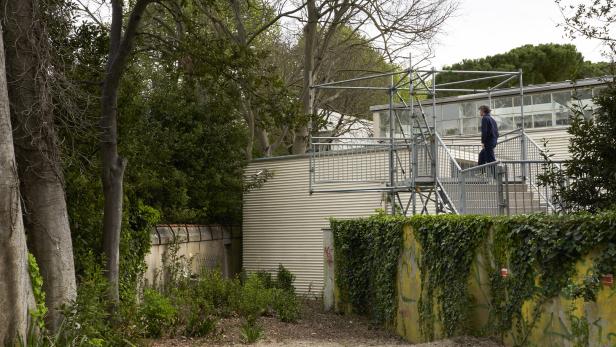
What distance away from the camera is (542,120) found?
87.0ft

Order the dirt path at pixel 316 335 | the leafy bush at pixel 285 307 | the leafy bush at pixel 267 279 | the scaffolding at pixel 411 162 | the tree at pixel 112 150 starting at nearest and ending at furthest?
the tree at pixel 112 150, the dirt path at pixel 316 335, the scaffolding at pixel 411 162, the leafy bush at pixel 285 307, the leafy bush at pixel 267 279

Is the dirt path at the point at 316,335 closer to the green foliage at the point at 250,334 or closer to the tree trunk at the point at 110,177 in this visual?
the green foliage at the point at 250,334

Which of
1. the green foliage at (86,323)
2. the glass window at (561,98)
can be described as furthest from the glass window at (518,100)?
the green foliage at (86,323)

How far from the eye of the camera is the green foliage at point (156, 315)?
48.0 feet

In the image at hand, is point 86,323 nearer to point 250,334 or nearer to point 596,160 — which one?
point 250,334

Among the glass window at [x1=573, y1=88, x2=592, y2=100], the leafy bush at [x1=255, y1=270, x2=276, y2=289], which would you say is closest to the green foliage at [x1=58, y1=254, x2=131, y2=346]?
the glass window at [x1=573, y1=88, x2=592, y2=100]

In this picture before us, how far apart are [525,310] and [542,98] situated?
1619 cm

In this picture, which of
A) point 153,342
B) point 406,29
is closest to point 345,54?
point 406,29

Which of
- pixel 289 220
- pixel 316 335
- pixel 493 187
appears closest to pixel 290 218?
pixel 289 220

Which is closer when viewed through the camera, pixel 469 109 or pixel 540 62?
pixel 469 109

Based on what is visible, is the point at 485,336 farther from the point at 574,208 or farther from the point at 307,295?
the point at 307,295

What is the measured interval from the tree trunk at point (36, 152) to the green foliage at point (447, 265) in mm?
5694

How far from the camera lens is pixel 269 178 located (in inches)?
1081

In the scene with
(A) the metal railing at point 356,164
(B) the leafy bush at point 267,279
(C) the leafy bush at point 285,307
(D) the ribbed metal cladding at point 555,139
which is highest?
(D) the ribbed metal cladding at point 555,139
